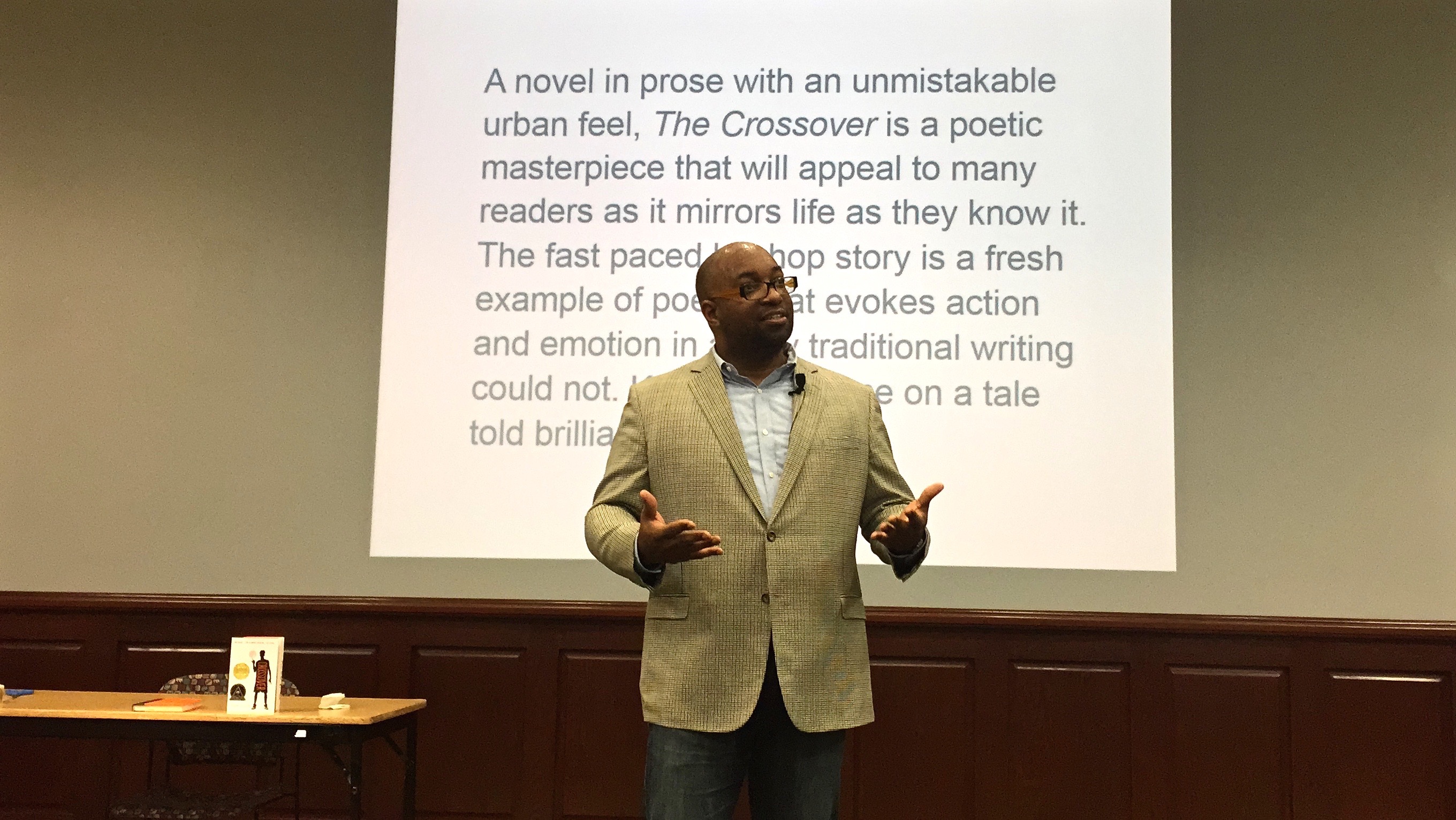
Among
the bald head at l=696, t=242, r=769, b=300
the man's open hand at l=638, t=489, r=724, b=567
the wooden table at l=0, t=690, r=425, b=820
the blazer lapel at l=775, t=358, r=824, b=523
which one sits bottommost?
the wooden table at l=0, t=690, r=425, b=820

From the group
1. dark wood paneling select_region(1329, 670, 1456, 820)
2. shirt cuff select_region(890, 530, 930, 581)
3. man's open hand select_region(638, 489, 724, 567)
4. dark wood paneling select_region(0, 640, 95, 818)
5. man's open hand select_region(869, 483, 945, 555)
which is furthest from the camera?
dark wood paneling select_region(0, 640, 95, 818)

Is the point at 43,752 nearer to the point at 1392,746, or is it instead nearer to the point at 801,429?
the point at 801,429

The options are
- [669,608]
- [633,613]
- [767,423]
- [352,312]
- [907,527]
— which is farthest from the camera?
[352,312]

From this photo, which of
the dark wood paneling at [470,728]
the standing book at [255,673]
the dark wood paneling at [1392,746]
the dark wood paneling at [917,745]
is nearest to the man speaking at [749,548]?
the standing book at [255,673]

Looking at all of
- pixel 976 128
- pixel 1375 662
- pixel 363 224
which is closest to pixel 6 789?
pixel 363 224

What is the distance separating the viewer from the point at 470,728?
3961 mm

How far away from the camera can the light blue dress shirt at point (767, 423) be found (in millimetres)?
2141

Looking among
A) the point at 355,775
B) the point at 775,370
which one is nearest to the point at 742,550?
the point at 775,370

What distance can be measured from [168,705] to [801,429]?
6.89 ft

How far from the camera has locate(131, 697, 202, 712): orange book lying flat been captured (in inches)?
120

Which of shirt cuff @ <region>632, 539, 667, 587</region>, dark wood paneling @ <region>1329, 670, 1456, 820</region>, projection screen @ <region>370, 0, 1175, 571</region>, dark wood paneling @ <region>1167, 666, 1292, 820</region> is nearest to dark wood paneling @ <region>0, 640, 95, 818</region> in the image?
projection screen @ <region>370, 0, 1175, 571</region>

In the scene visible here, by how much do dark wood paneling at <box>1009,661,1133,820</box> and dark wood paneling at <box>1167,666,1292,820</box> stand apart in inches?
7.1

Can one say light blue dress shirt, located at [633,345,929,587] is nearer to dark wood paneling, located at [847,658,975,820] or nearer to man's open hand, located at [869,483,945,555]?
man's open hand, located at [869,483,945,555]

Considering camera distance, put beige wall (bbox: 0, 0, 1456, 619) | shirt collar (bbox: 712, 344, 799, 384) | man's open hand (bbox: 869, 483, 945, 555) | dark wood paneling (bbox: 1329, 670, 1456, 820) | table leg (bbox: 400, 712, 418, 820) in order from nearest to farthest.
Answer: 1. man's open hand (bbox: 869, 483, 945, 555)
2. shirt collar (bbox: 712, 344, 799, 384)
3. table leg (bbox: 400, 712, 418, 820)
4. dark wood paneling (bbox: 1329, 670, 1456, 820)
5. beige wall (bbox: 0, 0, 1456, 619)
